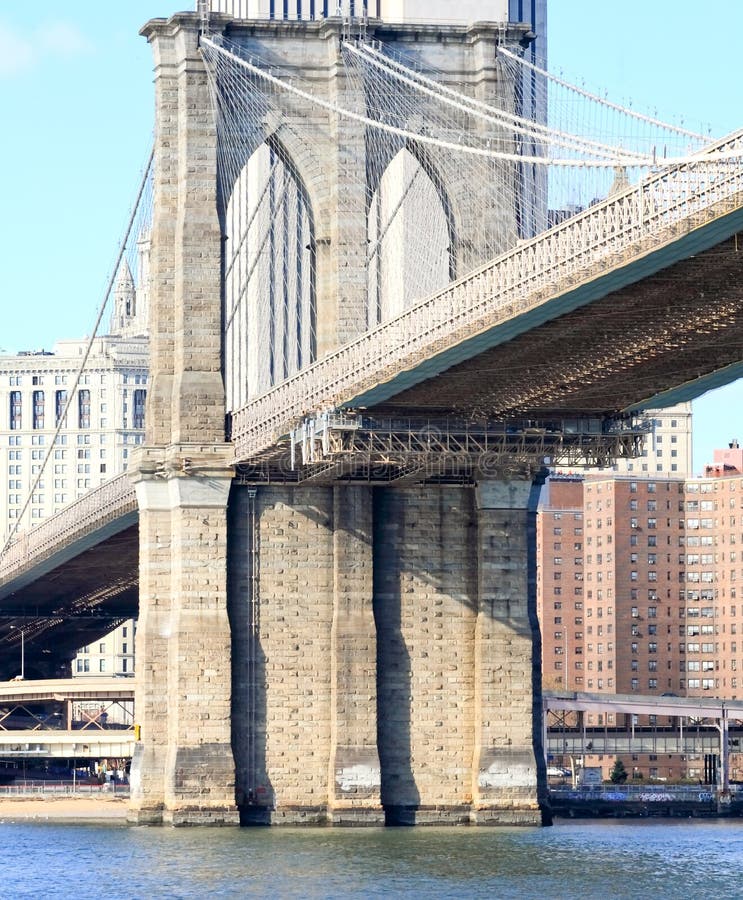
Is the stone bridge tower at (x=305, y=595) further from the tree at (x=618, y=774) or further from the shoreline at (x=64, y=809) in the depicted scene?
the tree at (x=618, y=774)

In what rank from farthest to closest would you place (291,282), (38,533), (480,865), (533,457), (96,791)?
(38,533), (96,791), (291,282), (533,457), (480,865)

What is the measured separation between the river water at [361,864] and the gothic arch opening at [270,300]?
50.6 feet

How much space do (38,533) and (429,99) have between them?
3941 cm

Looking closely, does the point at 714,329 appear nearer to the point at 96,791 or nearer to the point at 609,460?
the point at 609,460

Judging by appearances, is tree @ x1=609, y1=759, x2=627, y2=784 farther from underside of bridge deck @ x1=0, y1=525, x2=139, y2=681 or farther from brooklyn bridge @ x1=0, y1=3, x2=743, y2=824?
brooklyn bridge @ x1=0, y1=3, x2=743, y2=824

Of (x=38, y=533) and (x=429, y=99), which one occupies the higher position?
(x=429, y=99)

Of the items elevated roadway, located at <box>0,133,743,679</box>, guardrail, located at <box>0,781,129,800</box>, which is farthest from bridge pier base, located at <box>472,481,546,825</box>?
guardrail, located at <box>0,781,129,800</box>

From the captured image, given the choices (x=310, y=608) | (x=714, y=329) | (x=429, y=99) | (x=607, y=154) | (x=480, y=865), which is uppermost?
(x=429, y=99)

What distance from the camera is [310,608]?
292 ft

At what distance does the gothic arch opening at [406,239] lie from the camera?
300 ft

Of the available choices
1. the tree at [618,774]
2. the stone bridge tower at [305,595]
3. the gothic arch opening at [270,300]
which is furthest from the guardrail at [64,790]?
the tree at [618,774]

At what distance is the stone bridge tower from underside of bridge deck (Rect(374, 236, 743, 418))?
334 inches

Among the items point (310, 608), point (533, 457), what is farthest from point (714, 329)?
point (310, 608)

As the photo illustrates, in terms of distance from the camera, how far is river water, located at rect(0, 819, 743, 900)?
68.9 meters
